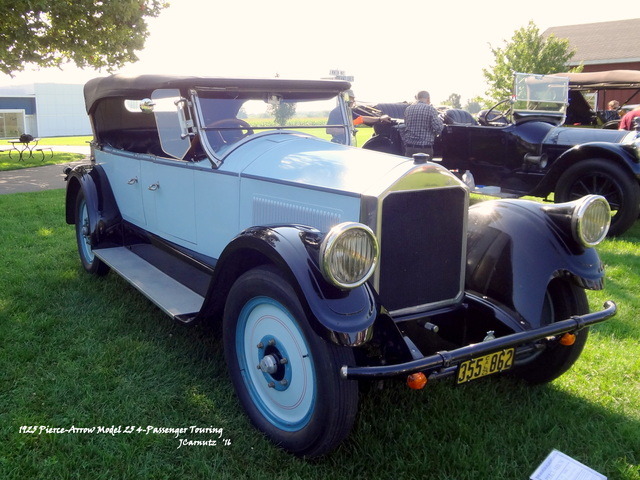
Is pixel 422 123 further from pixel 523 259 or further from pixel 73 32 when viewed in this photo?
pixel 73 32

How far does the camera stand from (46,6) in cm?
1133

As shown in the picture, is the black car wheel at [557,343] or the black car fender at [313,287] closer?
the black car fender at [313,287]

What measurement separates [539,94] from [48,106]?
37.0 m

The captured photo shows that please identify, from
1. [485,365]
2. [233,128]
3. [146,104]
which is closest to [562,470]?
[485,365]

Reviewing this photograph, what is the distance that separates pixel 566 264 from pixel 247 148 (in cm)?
198

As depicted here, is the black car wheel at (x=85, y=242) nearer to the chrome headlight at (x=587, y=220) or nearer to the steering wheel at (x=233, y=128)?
the steering wheel at (x=233, y=128)

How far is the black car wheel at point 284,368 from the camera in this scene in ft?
7.29

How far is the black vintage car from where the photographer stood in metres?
6.60

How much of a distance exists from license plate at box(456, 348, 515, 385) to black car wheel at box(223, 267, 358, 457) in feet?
1.49

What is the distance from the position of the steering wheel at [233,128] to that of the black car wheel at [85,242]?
1.83 m

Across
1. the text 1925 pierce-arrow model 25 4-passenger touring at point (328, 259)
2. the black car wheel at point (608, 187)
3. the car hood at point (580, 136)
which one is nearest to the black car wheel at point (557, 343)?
the text 1925 pierce-arrow model 25 4-passenger touring at point (328, 259)

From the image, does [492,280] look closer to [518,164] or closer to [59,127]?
[518,164]

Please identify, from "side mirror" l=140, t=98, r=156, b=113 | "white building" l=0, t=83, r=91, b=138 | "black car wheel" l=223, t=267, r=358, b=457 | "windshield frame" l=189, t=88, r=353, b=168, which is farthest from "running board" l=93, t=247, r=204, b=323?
"white building" l=0, t=83, r=91, b=138

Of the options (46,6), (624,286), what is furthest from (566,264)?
(46,6)
